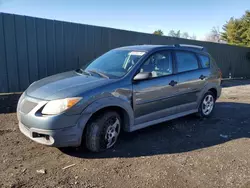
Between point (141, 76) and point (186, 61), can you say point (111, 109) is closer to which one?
point (141, 76)

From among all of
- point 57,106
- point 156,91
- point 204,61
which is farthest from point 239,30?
point 57,106

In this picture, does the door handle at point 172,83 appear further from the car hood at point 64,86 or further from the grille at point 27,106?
the grille at point 27,106

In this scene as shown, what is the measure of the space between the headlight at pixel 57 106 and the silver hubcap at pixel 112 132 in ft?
2.69

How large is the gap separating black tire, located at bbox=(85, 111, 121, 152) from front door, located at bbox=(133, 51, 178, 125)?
57cm

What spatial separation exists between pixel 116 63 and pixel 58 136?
184 cm

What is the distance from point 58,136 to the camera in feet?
11.0

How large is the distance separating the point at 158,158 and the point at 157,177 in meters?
0.57

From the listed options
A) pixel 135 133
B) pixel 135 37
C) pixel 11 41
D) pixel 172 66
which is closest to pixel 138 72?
pixel 172 66

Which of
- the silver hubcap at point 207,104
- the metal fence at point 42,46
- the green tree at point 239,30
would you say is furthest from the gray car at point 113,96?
the green tree at point 239,30

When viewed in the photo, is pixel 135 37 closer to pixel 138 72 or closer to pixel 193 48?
pixel 193 48

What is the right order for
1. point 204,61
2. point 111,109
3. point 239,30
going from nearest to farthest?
1. point 111,109
2. point 204,61
3. point 239,30

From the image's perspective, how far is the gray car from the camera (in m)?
3.40

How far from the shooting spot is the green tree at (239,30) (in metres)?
27.9

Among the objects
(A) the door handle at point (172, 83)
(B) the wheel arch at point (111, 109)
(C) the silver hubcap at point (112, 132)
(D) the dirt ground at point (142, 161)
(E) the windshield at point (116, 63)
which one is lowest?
(D) the dirt ground at point (142, 161)
